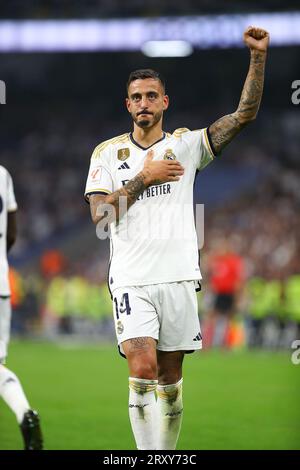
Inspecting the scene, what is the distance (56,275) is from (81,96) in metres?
9.08

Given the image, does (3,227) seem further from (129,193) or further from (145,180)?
(145,180)

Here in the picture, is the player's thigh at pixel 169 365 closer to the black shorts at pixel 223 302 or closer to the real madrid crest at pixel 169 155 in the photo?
the real madrid crest at pixel 169 155

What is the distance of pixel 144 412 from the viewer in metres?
5.20

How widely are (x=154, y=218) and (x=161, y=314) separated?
592mm

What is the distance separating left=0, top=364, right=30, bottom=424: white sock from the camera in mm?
5348

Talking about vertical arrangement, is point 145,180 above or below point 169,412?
above

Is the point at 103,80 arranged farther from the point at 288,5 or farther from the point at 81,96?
the point at 288,5

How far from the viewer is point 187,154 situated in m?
5.62

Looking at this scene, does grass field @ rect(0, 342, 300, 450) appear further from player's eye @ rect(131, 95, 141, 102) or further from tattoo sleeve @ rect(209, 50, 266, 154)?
player's eye @ rect(131, 95, 141, 102)

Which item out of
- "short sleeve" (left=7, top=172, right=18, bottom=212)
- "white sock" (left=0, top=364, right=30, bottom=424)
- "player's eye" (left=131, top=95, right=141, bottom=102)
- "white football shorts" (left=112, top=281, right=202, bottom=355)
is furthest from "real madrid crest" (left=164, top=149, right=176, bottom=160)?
"white sock" (left=0, top=364, right=30, bottom=424)

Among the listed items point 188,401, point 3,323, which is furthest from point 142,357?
point 188,401

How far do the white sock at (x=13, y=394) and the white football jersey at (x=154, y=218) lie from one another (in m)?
0.86

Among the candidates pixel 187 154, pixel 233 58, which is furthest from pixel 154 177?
pixel 233 58

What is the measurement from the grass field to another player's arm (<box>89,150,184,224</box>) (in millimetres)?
1989
